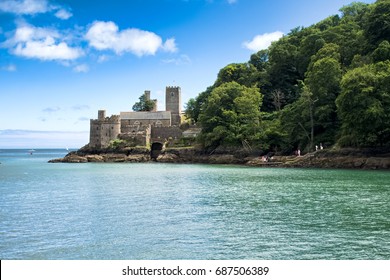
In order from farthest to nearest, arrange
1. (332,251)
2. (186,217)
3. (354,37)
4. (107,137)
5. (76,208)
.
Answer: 1. (107,137)
2. (354,37)
3. (76,208)
4. (186,217)
5. (332,251)

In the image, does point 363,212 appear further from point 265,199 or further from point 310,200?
point 265,199

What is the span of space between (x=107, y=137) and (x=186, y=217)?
249 ft

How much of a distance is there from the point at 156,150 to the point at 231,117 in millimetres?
23066

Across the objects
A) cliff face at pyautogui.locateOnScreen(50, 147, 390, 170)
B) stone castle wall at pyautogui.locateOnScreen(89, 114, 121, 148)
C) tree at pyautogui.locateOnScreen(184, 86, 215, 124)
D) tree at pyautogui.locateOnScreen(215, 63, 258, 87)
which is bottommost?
cliff face at pyautogui.locateOnScreen(50, 147, 390, 170)

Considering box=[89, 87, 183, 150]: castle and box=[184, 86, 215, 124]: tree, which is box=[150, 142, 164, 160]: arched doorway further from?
box=[184, 86, 215, 124]: tree

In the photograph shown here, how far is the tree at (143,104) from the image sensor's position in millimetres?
119500

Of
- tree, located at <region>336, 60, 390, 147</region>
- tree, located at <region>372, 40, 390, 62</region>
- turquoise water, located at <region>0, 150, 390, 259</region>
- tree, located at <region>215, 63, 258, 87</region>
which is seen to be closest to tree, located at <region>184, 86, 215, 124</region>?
tree, located at <region>215, 63, 258, 87</region>

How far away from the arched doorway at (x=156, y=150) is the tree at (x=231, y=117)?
1468 centimetres

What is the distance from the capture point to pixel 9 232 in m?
17.5

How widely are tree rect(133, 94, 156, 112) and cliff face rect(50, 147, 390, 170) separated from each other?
2931 centimetres

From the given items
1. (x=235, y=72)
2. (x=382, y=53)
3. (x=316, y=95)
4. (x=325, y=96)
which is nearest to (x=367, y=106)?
(x=382, y=53)

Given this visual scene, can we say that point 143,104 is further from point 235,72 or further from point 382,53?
point 382,53

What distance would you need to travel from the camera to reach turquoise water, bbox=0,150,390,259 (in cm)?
1446
